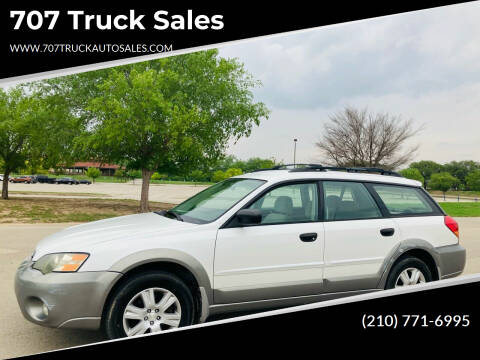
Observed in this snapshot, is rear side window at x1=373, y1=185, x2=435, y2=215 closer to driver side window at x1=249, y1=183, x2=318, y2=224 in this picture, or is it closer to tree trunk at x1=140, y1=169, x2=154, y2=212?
driver side window at x1=249, y1=183, x2=318, y2=224

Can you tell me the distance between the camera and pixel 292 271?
14.4ft

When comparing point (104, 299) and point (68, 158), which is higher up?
point (68, 158)

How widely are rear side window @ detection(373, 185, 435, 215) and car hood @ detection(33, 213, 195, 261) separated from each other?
2.41 metres

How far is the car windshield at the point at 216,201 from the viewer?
176 inches

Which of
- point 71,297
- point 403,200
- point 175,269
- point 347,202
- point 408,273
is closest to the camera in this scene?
point 71,297

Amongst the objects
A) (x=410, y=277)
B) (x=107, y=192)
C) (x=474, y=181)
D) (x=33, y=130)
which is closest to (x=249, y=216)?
(x=410, y=277)

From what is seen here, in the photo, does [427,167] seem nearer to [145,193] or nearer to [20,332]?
[145,193]

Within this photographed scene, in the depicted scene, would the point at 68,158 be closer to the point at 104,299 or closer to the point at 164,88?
the point at 164,88

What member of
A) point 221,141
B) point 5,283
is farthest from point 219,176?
point 5,283

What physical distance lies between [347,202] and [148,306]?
2467 mm

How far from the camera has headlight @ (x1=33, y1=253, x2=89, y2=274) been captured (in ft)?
12.2

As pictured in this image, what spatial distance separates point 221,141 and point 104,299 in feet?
54.8

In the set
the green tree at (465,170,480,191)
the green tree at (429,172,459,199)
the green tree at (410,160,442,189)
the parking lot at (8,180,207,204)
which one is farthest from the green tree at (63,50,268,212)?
the green tree at (410,160,442,189)

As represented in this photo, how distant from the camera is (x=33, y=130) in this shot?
21.6 meters
